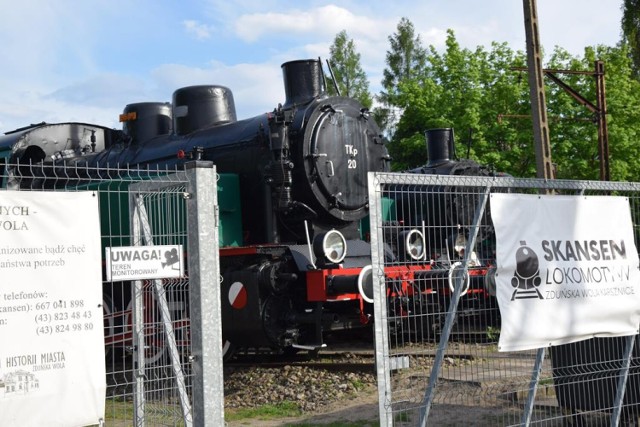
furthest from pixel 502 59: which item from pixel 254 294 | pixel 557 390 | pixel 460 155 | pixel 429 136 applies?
pixel 557 390

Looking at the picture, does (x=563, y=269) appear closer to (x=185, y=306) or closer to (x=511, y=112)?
(x=185, y=306)

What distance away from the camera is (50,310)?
3920 millimetres

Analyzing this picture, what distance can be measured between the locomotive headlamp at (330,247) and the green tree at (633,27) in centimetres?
3752

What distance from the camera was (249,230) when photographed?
1038 centimetres

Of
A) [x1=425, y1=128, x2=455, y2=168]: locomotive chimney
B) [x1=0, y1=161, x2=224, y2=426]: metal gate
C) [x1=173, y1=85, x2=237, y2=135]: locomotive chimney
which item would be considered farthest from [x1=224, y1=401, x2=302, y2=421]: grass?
[x1=425, y1=128, x2=455, y2=168]: locomotive chimney

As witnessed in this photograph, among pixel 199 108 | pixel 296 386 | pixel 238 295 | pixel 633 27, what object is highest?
pixel 633 27

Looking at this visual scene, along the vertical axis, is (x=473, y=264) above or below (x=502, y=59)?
below

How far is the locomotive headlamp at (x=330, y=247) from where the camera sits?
8.91 meters

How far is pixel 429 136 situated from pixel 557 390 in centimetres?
896

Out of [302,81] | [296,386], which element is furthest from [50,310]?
[302,81]

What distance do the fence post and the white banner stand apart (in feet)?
1.87

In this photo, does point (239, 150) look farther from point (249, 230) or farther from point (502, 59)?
point (502, 59)

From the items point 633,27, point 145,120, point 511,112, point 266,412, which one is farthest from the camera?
point 633,27

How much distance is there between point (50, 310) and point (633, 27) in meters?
43.8
